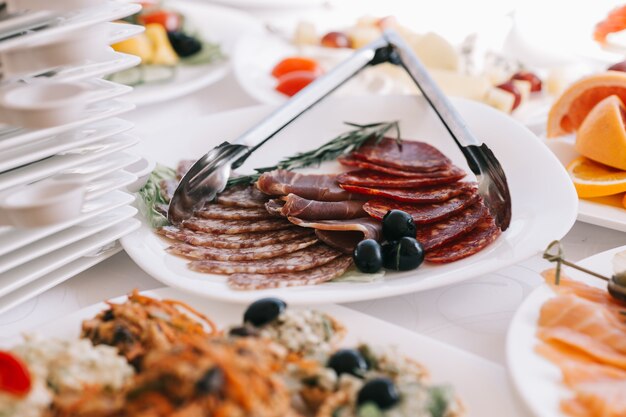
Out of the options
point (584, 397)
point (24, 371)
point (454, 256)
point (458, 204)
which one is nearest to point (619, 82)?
point (458, 204)

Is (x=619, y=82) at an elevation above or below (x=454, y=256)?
above

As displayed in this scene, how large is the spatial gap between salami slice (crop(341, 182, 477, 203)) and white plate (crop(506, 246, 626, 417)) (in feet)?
1.11

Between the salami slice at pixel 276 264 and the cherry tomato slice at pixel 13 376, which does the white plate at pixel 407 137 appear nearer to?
the salami slice at pixel 276 264

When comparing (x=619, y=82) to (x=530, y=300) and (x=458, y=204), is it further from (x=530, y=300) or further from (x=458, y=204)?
(x=530, y=300)

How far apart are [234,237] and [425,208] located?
0.40m

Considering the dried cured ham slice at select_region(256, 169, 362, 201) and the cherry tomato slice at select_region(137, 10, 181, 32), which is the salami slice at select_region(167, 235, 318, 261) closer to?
the dried cured ham slice at select_region(256, 169, 362, 201)

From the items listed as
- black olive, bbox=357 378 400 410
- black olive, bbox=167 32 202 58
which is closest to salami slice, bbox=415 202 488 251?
black olive, bbox=357 378 400 410

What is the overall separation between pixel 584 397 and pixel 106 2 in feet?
3.10

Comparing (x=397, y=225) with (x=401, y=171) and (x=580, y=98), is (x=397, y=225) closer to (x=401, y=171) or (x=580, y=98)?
(x=401, y=171)

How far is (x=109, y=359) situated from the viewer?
96 cm

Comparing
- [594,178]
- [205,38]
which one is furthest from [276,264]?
[205,38]

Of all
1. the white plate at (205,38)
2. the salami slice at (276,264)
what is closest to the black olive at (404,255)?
the salami slice at (276,264)

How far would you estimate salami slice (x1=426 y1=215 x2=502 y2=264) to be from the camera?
1.30 meters

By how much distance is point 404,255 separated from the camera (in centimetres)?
127
